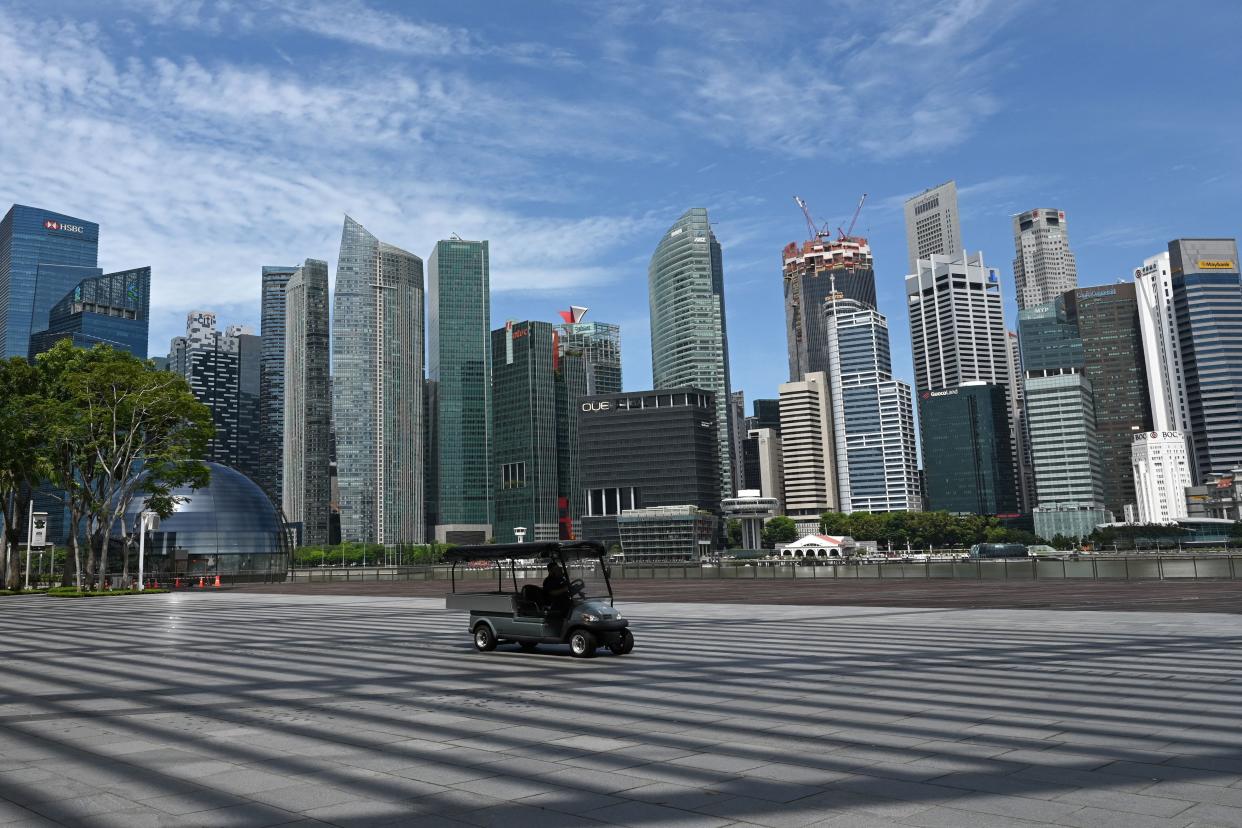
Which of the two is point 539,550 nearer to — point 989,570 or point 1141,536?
point 989,570

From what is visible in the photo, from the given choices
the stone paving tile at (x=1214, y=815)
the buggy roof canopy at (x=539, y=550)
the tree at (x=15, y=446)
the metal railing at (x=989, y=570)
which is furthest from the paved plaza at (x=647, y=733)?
the tree at (x=15, y=446)

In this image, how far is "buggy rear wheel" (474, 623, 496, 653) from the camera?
20047 mm

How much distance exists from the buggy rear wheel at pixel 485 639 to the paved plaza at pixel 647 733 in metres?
0.37

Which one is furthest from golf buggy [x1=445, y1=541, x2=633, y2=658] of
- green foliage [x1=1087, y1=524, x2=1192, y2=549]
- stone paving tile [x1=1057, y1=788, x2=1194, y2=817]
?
green foliage [x1=1087, y1=524, x2=1192, y2=549]

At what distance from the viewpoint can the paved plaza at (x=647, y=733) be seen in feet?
24.4

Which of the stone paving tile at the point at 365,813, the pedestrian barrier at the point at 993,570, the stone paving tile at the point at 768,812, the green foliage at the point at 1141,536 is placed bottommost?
the green foliage at the point at 1141,536

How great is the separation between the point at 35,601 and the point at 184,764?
4591cm

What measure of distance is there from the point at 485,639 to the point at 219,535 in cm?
10119

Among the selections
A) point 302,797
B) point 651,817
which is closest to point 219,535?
point 302,797

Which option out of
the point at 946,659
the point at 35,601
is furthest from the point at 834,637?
the point at 35,601

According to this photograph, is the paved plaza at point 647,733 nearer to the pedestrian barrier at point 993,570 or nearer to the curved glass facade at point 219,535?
the pedestrian barrier at point 993,570

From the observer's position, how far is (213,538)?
110 meters

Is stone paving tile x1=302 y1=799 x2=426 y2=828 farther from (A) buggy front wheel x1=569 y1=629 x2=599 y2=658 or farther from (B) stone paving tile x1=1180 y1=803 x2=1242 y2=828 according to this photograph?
(A) buggy front wheel x1=569 y1=629 x2=599 y2=658

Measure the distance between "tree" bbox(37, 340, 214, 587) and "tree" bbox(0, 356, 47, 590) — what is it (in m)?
0.91
